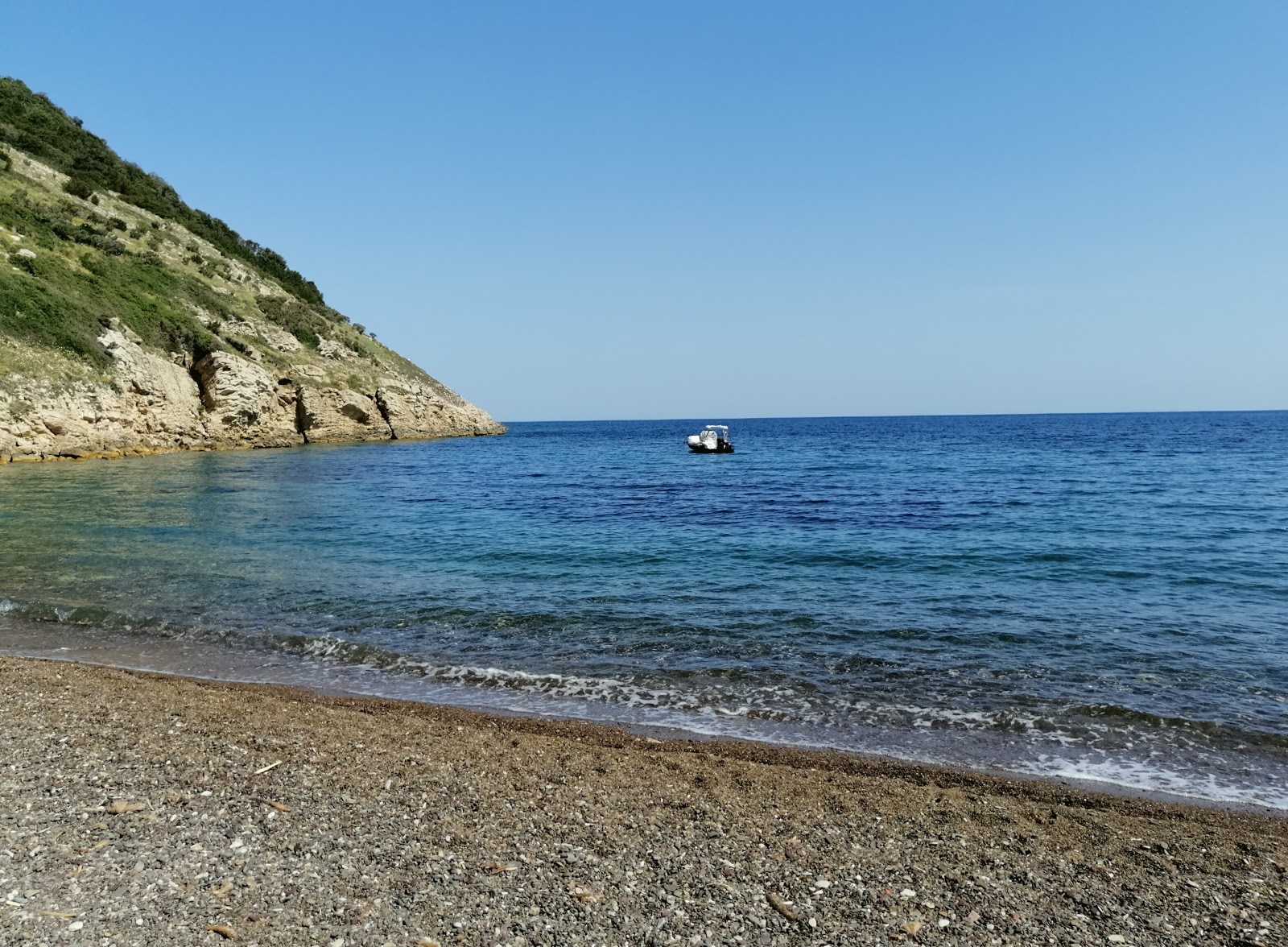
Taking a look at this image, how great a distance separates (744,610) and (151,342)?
160 ft

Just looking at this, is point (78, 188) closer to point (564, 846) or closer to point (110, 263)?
point (110, 263)

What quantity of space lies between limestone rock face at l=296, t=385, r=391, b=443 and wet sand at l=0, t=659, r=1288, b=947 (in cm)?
5549

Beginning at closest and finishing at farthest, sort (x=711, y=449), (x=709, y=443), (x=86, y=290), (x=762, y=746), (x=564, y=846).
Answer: (x=564, y=846), (x=762, y=746), (x=86, y=290), (x=709, y=443), (x=711, y=449)

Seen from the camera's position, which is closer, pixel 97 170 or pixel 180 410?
pixel 180 410

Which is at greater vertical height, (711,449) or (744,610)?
(711,449)

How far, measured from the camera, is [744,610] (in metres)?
13.8

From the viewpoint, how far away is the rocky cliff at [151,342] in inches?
1599

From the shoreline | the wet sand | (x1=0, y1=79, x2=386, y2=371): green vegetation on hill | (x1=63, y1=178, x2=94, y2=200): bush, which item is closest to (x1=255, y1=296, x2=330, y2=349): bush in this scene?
(x1=0, y1=79, x2=386, y2=371): green vegetation on hill

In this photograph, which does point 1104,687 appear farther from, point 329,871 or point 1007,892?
point 329,871

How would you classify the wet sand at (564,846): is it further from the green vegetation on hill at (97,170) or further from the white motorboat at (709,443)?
the green vegetation on hill at (97,170)

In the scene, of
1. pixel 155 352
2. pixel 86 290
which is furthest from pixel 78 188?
pixel 155 352

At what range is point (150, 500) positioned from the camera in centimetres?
2702

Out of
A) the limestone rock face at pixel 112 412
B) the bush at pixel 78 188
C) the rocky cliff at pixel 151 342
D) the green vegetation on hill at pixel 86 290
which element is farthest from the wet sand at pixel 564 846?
the bush at pixel 78 188

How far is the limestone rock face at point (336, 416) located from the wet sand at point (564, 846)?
5549cm
